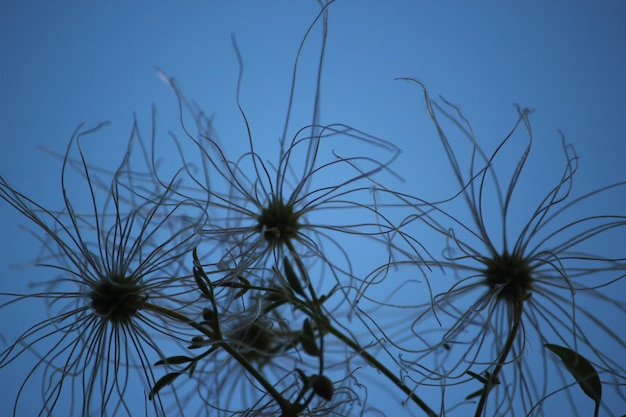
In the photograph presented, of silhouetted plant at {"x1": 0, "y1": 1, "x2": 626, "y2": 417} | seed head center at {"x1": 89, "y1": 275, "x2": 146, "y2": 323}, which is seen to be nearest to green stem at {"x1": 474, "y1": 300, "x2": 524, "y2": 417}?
silhouetted plant at {"x1": 0, "y1": 1, "x2": 626, "y2": 417}

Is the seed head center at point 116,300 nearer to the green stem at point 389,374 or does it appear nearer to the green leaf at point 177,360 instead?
the green leaf at point 177,360

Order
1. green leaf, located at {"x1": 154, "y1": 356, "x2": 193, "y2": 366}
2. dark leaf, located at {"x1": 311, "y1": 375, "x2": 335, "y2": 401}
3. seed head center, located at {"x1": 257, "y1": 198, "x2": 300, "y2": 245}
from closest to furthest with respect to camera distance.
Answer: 1. dark leaf, located at {"x1": 311, "y1": 375, "x2": 335, "y2": 401}
2. green leaf, located at {"x1": 154, "y1": 356, "x2": 193, "y2": 366}
3. seed head center, located at {"x1": 257, "y1": 198, "x2": 300, "y2": 245}

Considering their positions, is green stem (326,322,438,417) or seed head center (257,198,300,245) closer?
green stem (326,322,438,417)

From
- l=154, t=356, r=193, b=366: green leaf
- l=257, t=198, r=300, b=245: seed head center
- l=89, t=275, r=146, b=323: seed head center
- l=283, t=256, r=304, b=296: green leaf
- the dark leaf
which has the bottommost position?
the dark leaf

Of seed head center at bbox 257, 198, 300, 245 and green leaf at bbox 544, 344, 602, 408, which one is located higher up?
seed head center at bbox 257, 198, 300, 245

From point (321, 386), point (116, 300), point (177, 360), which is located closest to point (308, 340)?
point (321, 386)

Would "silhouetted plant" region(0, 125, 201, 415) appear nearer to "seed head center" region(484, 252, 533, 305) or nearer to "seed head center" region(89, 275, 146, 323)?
"seed head center" region(89, 275, 146, 323)

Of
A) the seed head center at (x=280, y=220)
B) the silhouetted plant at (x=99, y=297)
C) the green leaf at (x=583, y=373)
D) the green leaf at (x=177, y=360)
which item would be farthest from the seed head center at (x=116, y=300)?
the green leaf at (x=583, y=373)

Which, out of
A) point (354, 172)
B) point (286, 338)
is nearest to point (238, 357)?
point (286, 338)

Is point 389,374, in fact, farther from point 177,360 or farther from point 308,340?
point 177,360

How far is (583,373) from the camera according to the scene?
65 centimetres

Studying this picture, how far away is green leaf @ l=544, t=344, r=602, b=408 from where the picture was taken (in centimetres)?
64

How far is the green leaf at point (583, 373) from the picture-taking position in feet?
2.11

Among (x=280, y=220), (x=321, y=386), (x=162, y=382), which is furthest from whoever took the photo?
(x=280, y=220)
